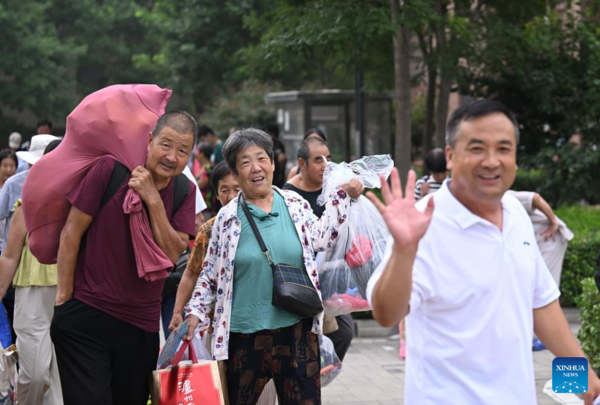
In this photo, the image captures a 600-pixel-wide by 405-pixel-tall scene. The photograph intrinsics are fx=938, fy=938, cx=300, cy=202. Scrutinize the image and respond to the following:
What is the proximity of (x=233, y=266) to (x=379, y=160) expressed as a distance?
3.60 ft

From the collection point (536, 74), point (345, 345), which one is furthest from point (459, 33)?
point (345, 345)

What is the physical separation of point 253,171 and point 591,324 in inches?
125

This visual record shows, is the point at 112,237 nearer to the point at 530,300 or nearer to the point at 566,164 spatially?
the point at 530,300

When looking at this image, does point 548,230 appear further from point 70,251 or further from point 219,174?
point 70,251

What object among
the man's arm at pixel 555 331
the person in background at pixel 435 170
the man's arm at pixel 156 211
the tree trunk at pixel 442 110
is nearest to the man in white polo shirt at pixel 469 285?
the man's arm at pixel 555 331

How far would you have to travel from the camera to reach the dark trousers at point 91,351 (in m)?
4.40

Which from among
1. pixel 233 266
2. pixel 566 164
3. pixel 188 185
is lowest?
pixel 566 164

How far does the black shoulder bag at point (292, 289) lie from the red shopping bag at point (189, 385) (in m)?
0.47

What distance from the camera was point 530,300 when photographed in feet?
10.1

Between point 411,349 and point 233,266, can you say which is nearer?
point 411,349

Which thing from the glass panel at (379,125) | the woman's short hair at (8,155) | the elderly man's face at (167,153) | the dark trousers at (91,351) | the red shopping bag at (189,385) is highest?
the elderly man's face at (167,153)

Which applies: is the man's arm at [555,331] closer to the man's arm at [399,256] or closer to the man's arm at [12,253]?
the man's arm at [399,256]

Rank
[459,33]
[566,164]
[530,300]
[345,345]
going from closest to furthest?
1. [530,300]
2. [345,345]
3. [459,33]
4. [566,164]

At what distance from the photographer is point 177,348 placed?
4.78 meters
